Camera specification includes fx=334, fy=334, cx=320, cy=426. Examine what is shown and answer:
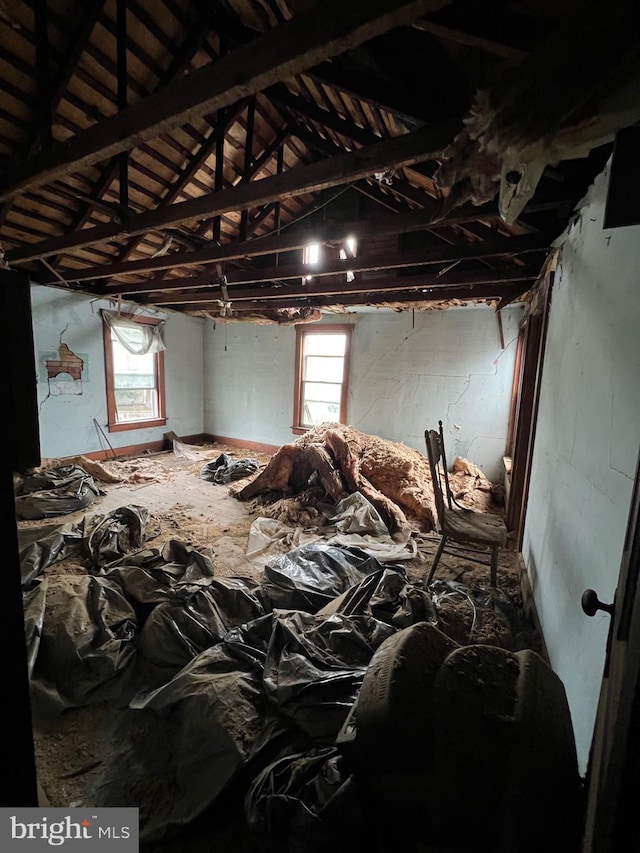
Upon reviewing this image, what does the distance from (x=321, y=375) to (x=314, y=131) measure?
322 cm

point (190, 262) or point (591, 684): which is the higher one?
point (190, 262)

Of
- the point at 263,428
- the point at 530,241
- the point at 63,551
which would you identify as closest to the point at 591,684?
the point at 530,241

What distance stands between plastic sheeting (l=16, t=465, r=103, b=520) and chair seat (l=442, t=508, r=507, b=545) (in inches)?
152

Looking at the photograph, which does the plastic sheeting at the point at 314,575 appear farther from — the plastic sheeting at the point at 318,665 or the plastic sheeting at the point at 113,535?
the plastic sheeting at the point at 113,535

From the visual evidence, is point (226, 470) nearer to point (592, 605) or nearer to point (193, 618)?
point (193, 618)

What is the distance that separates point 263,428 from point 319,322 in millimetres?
2259

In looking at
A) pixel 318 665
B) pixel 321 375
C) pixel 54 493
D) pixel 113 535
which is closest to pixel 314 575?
pixel 318 665

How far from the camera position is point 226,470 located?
16.5ft

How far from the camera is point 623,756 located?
0.57m

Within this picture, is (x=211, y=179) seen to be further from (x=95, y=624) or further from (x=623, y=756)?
(x=623, y=756)

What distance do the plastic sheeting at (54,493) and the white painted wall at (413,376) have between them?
3065mm

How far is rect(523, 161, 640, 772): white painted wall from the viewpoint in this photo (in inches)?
41.5

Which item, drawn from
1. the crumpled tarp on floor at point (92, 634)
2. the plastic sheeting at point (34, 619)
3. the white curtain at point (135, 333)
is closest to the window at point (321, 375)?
the white curtain at point (135, 333)

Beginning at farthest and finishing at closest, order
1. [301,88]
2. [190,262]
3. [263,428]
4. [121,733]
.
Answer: [263,428], [190,262], [301,88], [121,733]
